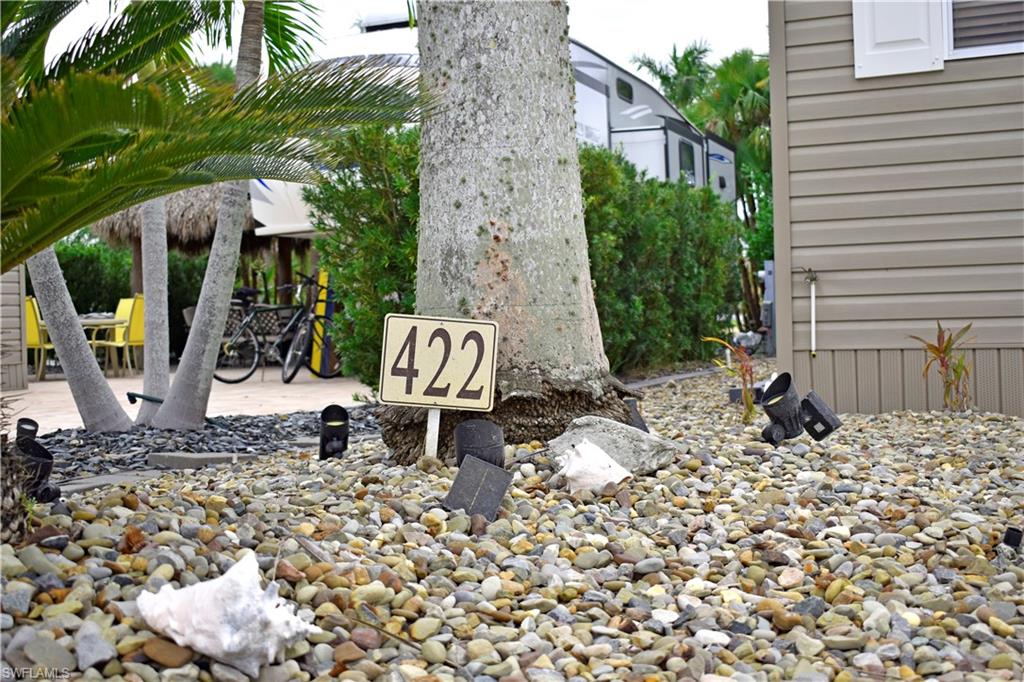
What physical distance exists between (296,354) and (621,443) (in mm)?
7120

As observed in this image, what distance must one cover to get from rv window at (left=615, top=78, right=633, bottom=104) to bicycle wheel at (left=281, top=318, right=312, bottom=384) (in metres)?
4.52

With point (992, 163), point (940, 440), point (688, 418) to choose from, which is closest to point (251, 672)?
point (940, 440)

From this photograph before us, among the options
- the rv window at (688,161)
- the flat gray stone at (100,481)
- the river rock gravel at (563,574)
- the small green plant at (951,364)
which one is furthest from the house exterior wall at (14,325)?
the small green plant at (951,364)

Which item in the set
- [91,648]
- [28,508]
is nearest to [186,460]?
[28,508]

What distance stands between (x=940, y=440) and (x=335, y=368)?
6953 millimetres

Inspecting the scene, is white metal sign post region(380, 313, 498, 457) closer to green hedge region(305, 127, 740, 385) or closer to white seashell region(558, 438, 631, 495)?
white seashell region(558, 438, 631, 495)

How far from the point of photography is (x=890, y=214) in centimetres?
563

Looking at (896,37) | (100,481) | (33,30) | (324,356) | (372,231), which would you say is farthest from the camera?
(324,356)

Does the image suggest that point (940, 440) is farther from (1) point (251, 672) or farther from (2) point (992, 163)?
(1) point (251, 672)

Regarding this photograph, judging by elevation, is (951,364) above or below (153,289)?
below

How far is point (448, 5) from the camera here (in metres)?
3.71

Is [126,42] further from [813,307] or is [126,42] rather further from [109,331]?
[109,331]

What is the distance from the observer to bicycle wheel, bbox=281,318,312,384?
995 cm

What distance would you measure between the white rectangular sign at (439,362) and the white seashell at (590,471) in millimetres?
385
